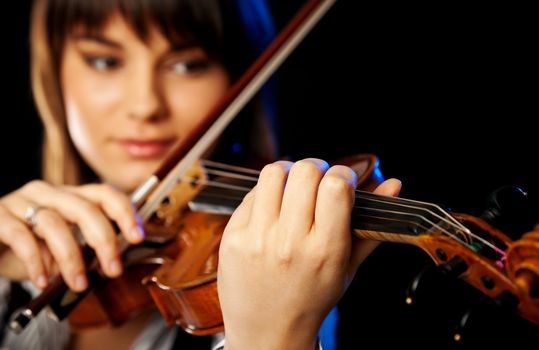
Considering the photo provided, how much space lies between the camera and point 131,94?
2.78ft

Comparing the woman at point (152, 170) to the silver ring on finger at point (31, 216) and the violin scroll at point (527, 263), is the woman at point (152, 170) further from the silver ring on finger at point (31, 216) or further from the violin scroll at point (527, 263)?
the violin scroll at point (527, 263)

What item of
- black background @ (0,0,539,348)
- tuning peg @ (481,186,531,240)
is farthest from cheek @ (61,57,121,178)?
tuning peg @ (481,186,531,240)

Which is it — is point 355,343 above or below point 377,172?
below

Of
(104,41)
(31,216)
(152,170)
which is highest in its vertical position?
(104,41)

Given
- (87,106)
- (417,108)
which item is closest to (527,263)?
(417,108)

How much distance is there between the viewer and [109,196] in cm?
63

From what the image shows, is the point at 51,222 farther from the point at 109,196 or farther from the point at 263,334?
the point at 263,334

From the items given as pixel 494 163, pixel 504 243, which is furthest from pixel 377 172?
pixel 494 163

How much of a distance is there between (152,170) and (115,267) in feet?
1.08

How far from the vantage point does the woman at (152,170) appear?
0.38m

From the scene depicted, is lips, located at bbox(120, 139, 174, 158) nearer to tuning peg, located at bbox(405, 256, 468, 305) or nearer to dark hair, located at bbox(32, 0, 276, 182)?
dark hair, located at bbox(32, 0, 276, 182)

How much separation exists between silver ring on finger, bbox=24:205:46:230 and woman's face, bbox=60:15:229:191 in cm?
25

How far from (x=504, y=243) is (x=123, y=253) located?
474 mm

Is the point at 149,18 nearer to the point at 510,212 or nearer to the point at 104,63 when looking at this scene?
the point at 104,63
